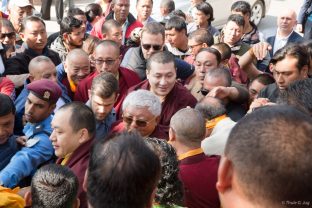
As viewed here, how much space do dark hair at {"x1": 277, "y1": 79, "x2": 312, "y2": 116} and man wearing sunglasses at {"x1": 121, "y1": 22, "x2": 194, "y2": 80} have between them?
74.3 inches

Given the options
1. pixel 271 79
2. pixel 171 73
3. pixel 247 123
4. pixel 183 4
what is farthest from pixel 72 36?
pixel 183 4

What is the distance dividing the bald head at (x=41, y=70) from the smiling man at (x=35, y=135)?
1.72ft

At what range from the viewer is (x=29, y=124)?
128 inches

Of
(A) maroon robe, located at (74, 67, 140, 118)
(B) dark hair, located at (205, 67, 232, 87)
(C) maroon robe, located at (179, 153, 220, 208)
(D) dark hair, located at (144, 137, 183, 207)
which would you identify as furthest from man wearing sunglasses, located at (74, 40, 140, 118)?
(D) dark hair, located at (144, 137, 183, 207)

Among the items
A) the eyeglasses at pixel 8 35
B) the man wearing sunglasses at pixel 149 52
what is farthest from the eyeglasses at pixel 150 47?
the eyeglasses at pixel 8 35

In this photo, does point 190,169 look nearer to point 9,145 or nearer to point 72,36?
point 9,145

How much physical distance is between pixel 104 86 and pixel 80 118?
0.53 m

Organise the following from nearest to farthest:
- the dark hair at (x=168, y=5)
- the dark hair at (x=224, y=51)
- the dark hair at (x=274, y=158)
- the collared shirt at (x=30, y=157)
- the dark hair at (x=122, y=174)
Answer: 1. the dark hair at (x=274, y=158)
2. the dark hair at (x=122, y=174)
3. the collared shirt at (x=30, y=157)
4. the dark hair at (x=224, y=51)
5. the dark hair at (x=168, y=5)

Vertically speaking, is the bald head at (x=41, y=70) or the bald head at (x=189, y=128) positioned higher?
Answer: the bald head at (x=189, y=128)

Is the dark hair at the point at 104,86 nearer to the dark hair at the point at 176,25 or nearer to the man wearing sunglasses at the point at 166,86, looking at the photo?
the man wearing sunglasses at the point at 166,86

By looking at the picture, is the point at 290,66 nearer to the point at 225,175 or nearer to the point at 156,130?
the point at 156,130

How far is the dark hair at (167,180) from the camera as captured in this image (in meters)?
2.03

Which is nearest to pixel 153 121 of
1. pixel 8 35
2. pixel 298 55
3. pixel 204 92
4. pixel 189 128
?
pixel 189 128

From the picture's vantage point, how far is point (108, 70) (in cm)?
406
